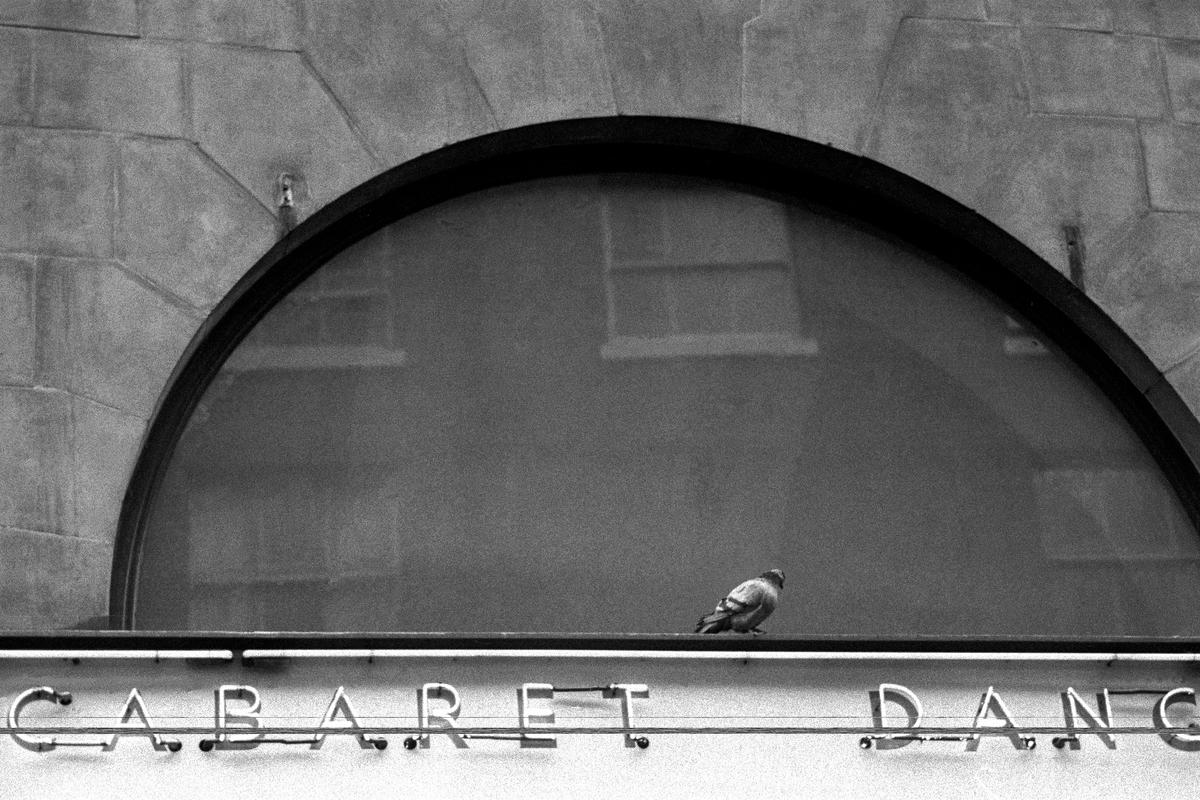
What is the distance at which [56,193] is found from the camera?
12.9 metres

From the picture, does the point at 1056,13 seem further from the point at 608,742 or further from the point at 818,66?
the point at 608,742

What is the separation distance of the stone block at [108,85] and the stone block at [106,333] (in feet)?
2.89

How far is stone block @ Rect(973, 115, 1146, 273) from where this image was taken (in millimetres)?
14102

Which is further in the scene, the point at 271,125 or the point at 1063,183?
the point at 1063,183

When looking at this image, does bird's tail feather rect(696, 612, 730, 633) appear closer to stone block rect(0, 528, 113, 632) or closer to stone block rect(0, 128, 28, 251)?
stone block rect(0, 528, 113, 632)

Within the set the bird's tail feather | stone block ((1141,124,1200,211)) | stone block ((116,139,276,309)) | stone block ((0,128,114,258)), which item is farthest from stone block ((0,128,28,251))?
stone block ((1141,124,1200,211))

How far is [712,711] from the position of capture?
11500mm

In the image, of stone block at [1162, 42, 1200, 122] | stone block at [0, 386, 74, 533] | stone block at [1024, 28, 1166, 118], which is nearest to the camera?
stone block at [0, 386, 74, 533]

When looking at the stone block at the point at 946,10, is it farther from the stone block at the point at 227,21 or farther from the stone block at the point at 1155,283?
the stone block at the point at 227,21

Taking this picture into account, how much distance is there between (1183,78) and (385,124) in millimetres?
4939

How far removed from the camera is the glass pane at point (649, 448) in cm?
1295

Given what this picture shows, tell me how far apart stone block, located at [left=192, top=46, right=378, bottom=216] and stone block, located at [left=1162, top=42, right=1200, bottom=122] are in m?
4.95

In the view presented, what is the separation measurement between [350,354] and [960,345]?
3.65 metres

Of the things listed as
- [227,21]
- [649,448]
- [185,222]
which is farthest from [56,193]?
[649,448]
